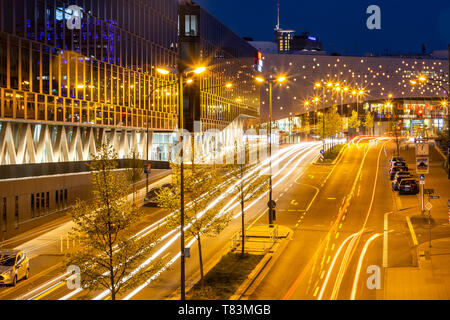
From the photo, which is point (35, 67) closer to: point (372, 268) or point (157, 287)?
point (157, 287)

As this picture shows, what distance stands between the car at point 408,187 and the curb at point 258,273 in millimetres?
18960

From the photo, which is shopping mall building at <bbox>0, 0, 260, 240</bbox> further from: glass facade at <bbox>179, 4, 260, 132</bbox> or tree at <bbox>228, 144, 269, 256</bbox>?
tree at <bbox>228, 144, 269, 256</bbox>

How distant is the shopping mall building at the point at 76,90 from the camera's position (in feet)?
116

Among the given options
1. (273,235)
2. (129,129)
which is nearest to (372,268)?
(273,235)

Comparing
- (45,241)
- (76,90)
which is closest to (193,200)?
(45,241)

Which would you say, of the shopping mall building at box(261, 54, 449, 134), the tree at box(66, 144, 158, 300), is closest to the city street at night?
the tree at box(66, 144, 158, 300)

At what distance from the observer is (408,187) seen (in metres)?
43.6

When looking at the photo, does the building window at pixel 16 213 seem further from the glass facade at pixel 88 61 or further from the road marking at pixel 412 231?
the road marking at pixel 412 231

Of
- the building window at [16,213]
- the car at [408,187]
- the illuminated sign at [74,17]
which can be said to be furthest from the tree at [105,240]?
the car at [408,187]

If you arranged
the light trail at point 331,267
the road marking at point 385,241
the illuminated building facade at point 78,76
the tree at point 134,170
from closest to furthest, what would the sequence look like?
the light trail at point 331,267 < the road marking at point 385,241 < the illuminated building facade at point 78,76 < the tree at point 134,170

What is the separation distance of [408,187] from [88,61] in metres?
30.3

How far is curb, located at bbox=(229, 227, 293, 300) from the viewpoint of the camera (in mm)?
19891

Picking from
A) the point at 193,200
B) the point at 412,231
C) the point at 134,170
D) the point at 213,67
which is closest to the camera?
the point at 193,200

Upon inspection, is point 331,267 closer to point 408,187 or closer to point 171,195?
point 171,195
